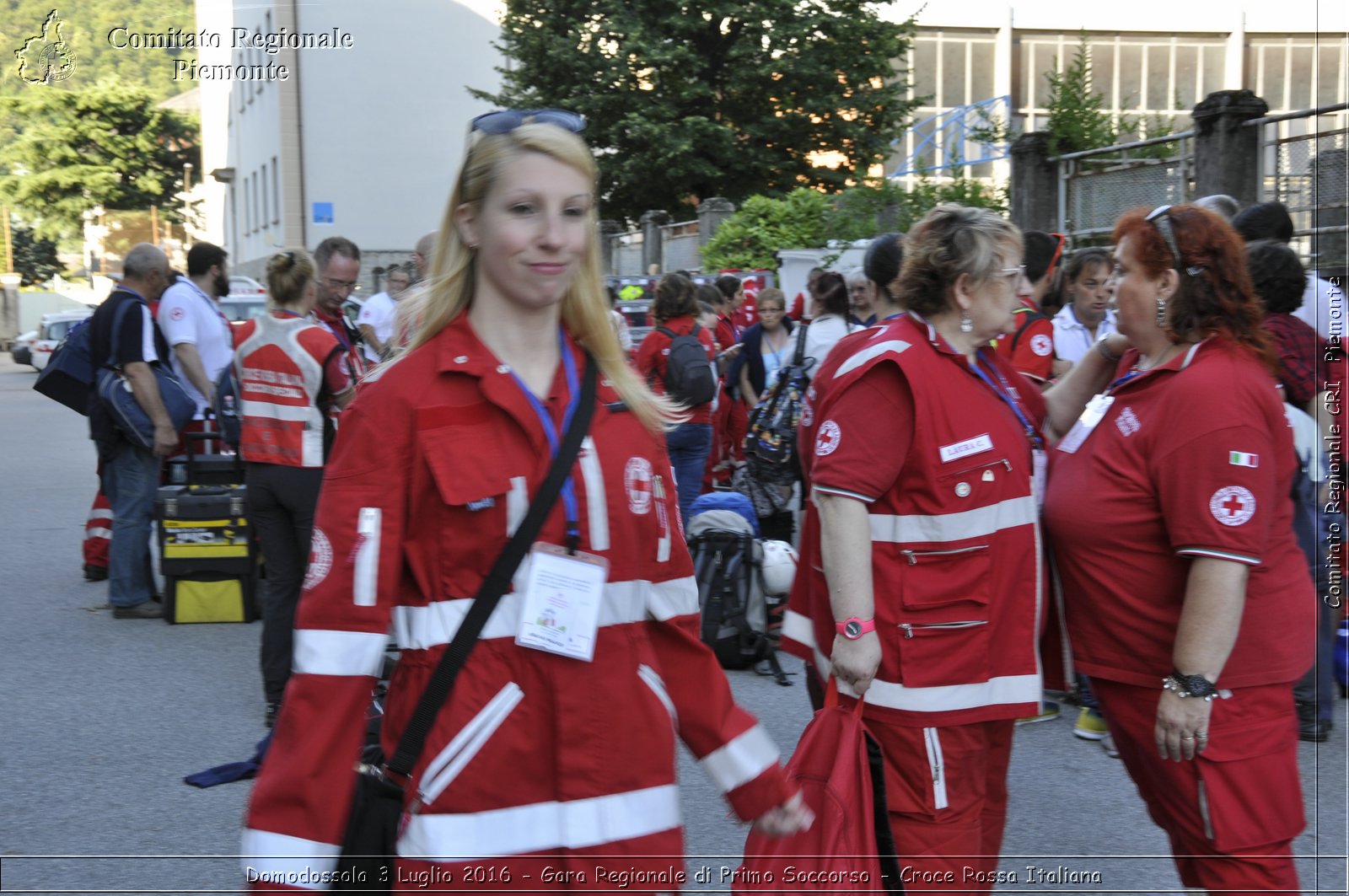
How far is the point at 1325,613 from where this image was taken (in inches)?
222

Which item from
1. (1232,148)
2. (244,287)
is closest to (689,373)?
(1232,148)

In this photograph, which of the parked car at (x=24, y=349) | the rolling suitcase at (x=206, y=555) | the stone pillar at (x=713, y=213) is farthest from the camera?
the parked car at (x=24, y=349)

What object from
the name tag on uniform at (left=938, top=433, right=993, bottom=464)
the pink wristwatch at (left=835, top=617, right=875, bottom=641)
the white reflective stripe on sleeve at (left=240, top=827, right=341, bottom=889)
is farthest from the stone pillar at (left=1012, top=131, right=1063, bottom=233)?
the white reflective stripe on sleeve at (left=240, top=827, right=341, bottom=889)

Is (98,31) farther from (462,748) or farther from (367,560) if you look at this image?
(462,748)

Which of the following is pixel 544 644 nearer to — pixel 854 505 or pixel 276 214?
pixel 854 505

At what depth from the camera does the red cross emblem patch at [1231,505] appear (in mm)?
2877

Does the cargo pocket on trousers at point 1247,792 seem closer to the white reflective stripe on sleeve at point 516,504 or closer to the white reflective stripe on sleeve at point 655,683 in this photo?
the white reflective stripe on sleeve at point 655,683

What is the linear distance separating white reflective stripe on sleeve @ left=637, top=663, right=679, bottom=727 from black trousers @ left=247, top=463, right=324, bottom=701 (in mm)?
3759

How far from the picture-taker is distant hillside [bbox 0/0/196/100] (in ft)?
36.9

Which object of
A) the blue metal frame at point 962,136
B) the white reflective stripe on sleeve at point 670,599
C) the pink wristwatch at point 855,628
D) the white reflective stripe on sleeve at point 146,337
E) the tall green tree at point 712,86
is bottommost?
the pink wristwatch at point 855,628

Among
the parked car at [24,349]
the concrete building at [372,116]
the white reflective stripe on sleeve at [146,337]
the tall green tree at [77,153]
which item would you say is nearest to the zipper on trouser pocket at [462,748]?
the white reflective stripe on sleeve at [146,337]

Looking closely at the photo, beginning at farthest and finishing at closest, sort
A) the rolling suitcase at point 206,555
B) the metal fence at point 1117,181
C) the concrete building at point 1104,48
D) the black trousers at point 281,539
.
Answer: the concrete building at point 1104,48 → the metal fence at point 1117,181 → the rolling suitcase at point 206,555 → the black trousers at point 281,539

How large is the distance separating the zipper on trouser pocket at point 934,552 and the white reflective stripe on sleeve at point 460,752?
132cm

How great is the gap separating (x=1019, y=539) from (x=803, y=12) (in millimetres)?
31672
